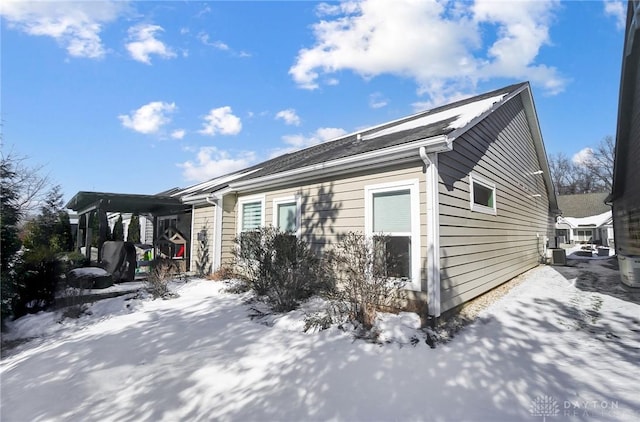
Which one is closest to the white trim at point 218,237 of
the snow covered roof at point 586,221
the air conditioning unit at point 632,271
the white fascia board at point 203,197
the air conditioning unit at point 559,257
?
the white fascia board at point 203,197

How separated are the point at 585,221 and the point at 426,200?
3438cm

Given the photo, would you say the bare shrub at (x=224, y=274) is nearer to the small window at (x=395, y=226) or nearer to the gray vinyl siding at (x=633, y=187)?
the small window at (x=395, y=226)

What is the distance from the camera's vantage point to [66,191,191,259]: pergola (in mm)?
8992

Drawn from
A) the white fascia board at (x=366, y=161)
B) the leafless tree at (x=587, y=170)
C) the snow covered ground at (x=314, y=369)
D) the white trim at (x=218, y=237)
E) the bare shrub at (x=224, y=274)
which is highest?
the leafless tree at (x=587, y=170)

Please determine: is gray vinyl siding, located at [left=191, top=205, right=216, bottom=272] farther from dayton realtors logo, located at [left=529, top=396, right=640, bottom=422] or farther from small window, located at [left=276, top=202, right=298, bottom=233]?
dayton realtors logo, located at [left=529, top=396, right=640, bottom=422]

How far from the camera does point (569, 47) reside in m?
8.94

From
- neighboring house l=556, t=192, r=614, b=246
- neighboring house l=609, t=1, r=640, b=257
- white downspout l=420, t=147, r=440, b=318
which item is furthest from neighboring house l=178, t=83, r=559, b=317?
neighboring house l=556, t=192, r=614, b=246

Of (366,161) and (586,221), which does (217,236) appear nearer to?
(366,161)

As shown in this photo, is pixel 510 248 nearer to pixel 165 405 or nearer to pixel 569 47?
pixel 569 47

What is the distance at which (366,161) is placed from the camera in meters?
5.50

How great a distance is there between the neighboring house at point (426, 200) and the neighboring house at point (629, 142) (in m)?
2.76

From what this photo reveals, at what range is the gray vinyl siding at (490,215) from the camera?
5223mm

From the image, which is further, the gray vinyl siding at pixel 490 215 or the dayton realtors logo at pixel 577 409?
the gray vinyl siding at pixel 490 215

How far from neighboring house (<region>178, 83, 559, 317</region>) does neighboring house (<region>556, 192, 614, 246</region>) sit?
22042mm
